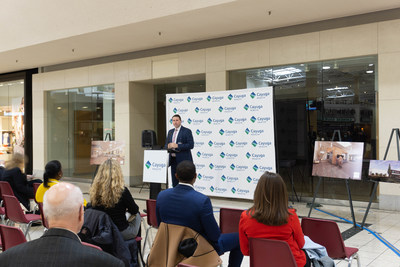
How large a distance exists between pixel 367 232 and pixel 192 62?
6.27 metres

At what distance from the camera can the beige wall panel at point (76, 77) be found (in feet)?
43.4

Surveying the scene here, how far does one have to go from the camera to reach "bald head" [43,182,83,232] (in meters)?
1.51

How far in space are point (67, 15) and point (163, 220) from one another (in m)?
7.95

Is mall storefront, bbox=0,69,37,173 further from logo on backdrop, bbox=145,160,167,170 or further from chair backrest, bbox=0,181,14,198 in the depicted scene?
chair backrest, bbox=0,181,14,198

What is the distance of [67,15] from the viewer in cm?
976

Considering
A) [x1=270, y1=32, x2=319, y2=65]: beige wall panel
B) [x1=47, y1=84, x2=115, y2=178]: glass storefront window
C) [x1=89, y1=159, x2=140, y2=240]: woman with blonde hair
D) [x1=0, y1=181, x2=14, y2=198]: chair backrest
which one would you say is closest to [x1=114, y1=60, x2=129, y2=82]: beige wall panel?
[x1=47, y1=84, x2=115, y2=178]: glass storefront window

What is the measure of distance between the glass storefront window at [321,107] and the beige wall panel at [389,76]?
0.76 feet

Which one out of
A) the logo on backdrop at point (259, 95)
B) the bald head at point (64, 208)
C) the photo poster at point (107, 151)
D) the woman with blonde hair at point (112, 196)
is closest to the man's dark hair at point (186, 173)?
the woman with blonde hair at point (112, 196)

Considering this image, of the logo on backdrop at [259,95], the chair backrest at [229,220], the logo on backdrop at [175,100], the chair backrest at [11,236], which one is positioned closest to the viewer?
the chair backrest at [11,236]

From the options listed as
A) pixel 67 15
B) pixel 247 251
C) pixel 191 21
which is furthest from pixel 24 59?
pixel 247 251

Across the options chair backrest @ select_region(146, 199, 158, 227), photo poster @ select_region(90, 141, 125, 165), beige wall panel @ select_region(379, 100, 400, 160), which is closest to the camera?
chair backrest @ select_region(146, 199, 158, 227)

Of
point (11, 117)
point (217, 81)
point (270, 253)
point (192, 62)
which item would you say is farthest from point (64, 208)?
point (11, 117)

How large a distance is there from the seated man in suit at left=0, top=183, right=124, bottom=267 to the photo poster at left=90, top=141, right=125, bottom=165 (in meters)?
9.19

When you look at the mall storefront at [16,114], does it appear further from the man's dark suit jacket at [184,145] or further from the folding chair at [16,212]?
the folding chair at [16,212]
